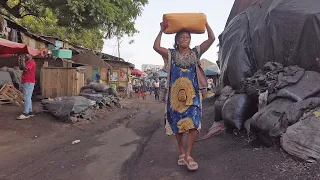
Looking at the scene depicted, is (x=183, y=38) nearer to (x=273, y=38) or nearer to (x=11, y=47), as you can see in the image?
(x=273, y=38)

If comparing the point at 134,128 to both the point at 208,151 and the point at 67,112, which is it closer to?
the point at 67,112

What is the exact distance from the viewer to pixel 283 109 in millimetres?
3039

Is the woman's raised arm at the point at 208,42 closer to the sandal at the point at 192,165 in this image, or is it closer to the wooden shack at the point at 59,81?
the sandal at the point at 192,165

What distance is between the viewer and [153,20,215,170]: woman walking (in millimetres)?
3082

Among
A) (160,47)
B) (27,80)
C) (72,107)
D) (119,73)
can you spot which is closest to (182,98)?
(160,47)

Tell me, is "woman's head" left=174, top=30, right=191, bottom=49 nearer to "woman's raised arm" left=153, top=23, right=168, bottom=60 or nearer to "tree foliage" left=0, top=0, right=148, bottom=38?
"woman's raised arm" left=153, top=23, right=168, bottom=60

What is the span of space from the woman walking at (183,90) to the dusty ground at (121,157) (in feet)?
1.28

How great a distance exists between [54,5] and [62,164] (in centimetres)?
498

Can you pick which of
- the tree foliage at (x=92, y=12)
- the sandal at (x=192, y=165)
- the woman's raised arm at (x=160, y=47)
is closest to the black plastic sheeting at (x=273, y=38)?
the woman's raised arm at (x=160, y=47)

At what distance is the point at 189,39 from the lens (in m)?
3.18

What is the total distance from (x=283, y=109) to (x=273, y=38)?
1.41m

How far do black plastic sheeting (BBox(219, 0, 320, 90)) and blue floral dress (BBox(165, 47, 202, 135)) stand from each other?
4.84 ft

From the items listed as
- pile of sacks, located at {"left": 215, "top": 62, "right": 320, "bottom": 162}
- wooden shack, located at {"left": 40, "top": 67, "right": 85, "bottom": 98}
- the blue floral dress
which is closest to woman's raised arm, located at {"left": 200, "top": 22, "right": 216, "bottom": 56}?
the blue floral dress

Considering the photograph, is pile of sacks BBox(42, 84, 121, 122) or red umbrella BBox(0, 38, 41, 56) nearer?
red umbrella BBox(0, 38, 41, 56)
